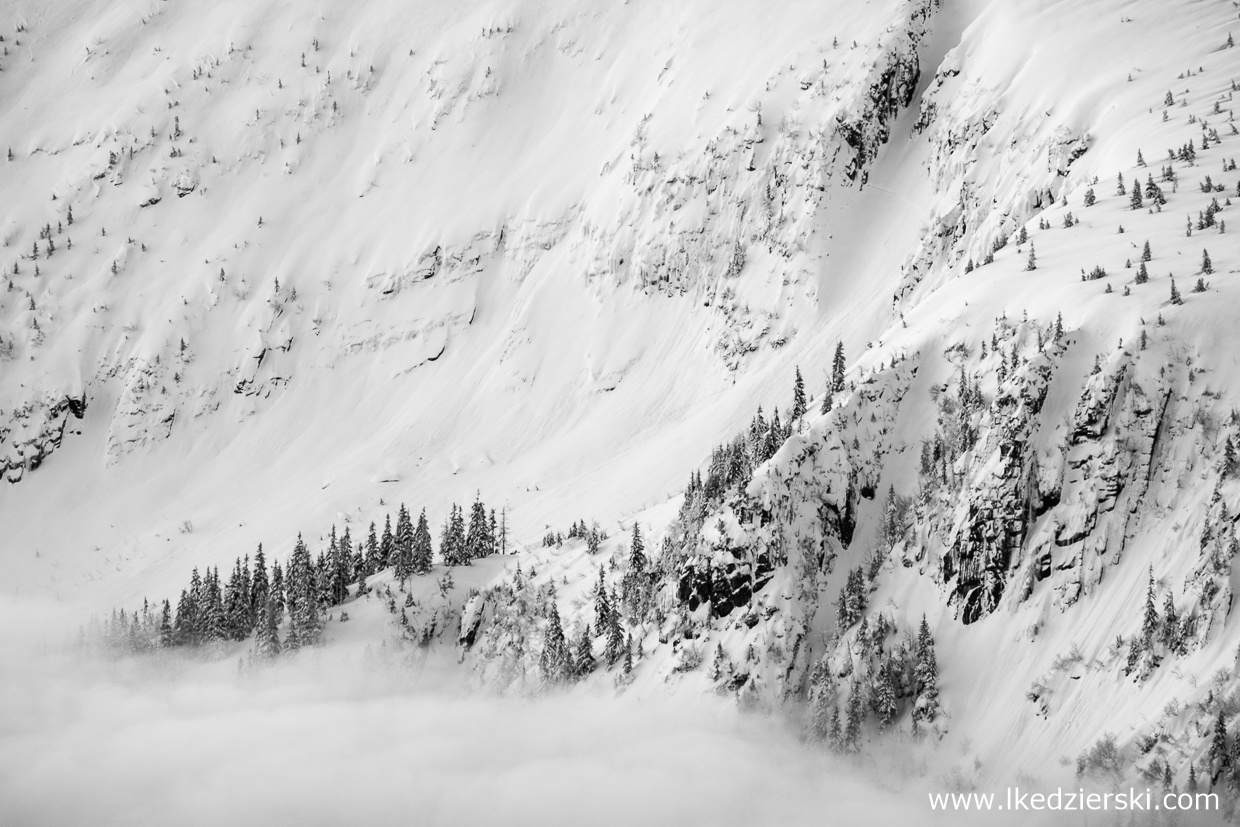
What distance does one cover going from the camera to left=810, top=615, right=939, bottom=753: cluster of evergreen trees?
70.5 m

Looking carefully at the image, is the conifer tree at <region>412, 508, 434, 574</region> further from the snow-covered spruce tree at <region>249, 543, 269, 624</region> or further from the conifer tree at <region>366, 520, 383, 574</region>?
the snow-covered spruce tree at <region>249, 543, 269, 624</region>

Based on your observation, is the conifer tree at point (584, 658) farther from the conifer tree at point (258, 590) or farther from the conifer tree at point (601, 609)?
the conifer tree at point (258, 590)

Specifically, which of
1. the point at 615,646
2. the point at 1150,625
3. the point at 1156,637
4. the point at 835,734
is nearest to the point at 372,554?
the point at 615,646

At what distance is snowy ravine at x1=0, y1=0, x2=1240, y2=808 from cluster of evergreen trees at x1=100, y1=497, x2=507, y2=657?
314 cm

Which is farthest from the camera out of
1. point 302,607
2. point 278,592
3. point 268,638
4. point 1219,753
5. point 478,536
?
point 478,536

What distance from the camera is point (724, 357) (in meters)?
129

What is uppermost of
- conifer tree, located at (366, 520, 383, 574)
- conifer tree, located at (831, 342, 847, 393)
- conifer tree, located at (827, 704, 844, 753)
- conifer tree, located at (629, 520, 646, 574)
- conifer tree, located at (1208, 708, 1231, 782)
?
conifer tree, located at (831, 342, 847, 393)

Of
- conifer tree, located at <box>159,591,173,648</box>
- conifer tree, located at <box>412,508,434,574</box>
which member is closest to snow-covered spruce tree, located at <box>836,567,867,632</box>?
conifer tree, located at <box>412,508,434,574</box>

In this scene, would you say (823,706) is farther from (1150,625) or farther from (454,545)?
(454,545)

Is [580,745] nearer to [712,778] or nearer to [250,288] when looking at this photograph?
[712,778]

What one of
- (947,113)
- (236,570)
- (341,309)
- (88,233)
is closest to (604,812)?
(236,570)

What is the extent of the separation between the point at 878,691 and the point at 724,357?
61.8 metres

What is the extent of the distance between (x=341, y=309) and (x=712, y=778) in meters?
112

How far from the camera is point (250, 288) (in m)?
174
